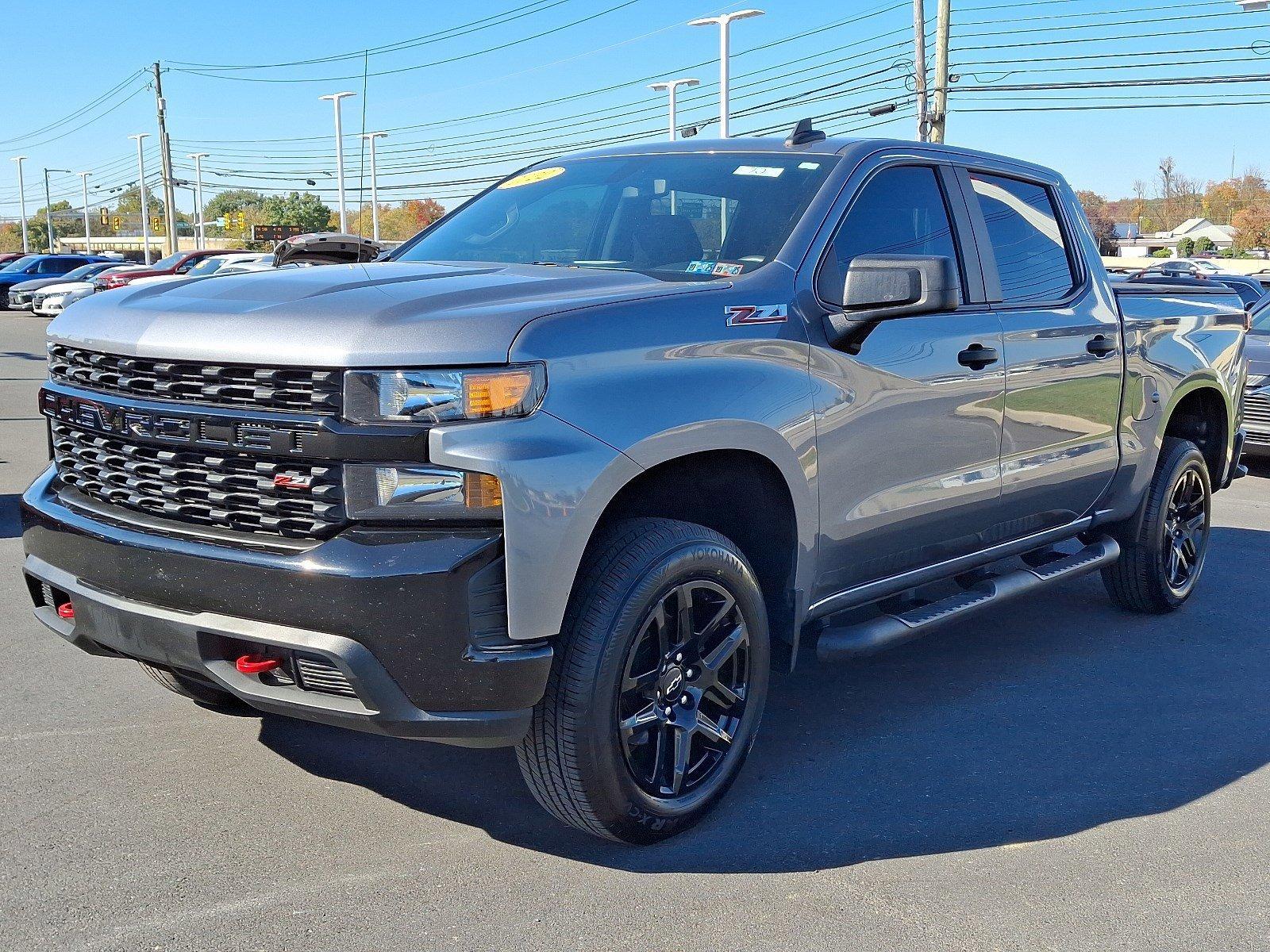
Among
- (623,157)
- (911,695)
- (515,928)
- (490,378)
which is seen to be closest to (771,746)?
(911,695)

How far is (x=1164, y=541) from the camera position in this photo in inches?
240

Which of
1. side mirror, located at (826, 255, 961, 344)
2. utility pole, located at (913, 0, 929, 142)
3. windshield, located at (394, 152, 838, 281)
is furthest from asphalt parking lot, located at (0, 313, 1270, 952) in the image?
utility pole, located at (913, 0, 929, 142)

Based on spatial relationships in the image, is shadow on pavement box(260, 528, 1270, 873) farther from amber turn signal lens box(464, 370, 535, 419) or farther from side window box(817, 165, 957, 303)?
side window box(817, 165, 957, 303)

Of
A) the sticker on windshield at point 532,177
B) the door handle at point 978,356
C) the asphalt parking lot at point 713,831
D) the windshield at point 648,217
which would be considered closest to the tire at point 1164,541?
the asphalt parking lot at point 713,831

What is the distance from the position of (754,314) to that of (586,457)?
0.86m

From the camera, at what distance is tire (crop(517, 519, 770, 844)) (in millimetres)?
3252

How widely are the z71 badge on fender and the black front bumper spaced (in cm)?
107

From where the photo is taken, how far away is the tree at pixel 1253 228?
11925 centimetres

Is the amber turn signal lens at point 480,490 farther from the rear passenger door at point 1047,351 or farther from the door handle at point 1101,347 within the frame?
the door handle at point 1101,347

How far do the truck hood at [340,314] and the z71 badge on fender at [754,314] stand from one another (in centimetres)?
12

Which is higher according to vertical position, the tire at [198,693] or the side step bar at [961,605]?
the side step bar at [961,605]

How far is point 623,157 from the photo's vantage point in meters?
4.85

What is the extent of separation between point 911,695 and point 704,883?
1.80 m

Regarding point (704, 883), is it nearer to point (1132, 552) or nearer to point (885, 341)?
point (885, 341)
